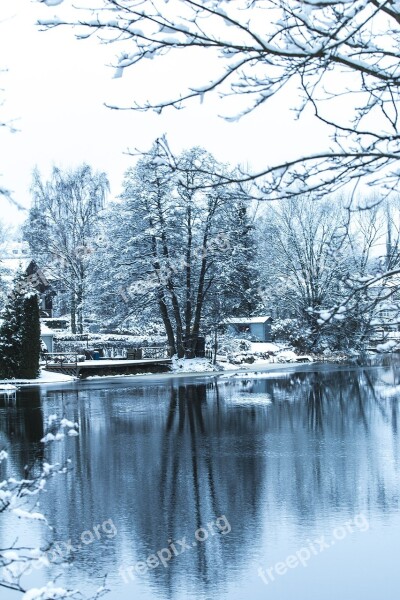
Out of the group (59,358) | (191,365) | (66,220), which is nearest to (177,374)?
(191,365)

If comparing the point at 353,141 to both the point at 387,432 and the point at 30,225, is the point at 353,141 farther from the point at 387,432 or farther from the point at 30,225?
the point at 30,225

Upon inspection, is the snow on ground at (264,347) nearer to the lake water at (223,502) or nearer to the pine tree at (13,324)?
the pine tree at (13,324)

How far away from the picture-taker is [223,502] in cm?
1092

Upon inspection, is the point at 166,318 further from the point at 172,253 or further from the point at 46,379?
the point at 46,379

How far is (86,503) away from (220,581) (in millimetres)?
3743

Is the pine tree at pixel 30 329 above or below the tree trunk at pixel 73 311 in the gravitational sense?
below

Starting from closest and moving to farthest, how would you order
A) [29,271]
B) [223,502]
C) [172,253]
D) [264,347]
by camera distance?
[223,502] → [172,253] → [264,347] → [29,271]

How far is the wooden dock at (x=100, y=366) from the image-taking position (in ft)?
135

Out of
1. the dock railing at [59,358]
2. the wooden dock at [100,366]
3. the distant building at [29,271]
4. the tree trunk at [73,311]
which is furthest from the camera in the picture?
the tree trunk at [73,311]

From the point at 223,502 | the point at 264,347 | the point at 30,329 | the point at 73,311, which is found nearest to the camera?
the point at 223,502

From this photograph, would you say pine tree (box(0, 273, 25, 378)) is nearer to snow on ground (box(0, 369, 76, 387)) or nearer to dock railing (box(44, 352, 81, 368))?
snow on ground (box(0, 369, 76, 387))

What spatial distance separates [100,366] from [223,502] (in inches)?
1263

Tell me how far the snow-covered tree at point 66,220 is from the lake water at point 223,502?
138 ft

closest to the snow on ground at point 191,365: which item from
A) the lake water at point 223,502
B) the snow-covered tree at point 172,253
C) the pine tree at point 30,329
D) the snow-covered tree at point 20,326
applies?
the snow-covered tree at point 172,253
